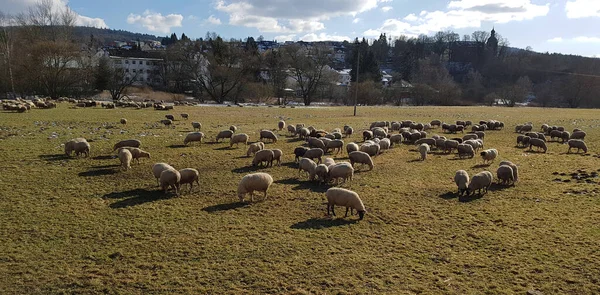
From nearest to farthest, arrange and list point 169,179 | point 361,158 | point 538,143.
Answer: point 169,179, point 361,158, point 538,143

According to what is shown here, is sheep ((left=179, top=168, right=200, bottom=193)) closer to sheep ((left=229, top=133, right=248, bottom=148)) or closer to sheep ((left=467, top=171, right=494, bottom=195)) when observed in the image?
sheep ((left=229, top=133, right=248, bottom=148))

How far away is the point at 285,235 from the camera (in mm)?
10289

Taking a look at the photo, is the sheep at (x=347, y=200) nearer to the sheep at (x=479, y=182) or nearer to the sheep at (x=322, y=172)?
the sheep at (x=322, y=172)

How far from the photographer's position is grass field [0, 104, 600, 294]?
794cm

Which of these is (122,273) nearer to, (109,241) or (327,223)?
(109,241)

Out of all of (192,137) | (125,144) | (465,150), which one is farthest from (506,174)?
(125,144)

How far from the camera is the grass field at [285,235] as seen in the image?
7941 millimetres

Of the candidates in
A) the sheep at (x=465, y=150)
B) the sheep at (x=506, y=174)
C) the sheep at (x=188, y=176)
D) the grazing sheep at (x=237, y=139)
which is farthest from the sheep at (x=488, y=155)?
the sheep at (x=188, y=176)

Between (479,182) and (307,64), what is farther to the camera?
(307,64)

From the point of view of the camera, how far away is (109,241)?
9.61 m

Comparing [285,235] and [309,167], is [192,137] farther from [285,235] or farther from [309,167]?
[285,235]

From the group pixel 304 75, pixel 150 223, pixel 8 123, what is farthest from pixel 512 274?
pixel 304 75

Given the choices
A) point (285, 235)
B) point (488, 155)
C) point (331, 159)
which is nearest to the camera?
point (285, 235)

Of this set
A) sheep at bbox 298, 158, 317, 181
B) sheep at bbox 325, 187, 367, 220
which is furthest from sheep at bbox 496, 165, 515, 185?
sheep at bbox 298, 158, 317, 181
